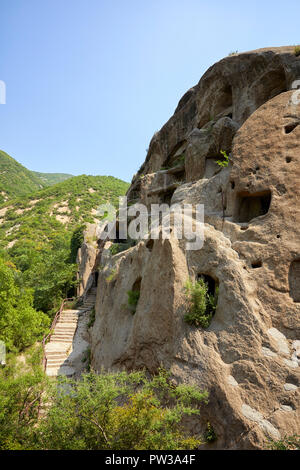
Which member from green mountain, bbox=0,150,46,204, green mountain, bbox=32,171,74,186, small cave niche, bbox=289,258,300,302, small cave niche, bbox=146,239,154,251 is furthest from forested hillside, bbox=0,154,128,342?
green mountain, bbox=32,171,74,186

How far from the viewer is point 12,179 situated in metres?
84.1

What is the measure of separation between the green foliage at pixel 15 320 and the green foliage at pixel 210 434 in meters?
11.2

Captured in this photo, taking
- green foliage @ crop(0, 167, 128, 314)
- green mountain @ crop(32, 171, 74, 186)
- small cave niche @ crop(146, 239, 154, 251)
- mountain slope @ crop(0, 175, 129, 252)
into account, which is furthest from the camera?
green mountain @ crop(32, 171, 74, 186)

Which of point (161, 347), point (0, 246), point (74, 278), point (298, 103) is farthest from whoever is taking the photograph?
point (0, 246)

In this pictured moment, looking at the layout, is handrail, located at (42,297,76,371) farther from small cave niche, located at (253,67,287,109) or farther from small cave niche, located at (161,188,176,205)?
small cave niche, located at (253,67,287,109)

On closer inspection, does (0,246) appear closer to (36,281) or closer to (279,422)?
(36,281)

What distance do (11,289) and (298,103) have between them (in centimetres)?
1643

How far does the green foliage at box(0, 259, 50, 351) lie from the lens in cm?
1350

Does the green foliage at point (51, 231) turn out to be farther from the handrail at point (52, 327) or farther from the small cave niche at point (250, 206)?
the small cave niche at point (250, 206)

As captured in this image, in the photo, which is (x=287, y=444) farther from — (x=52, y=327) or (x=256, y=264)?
(x=52, y=327)

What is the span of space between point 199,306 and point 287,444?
3.09 meters

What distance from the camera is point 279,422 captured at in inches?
191

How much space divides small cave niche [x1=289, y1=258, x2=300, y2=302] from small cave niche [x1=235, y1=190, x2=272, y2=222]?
249 centimetres
